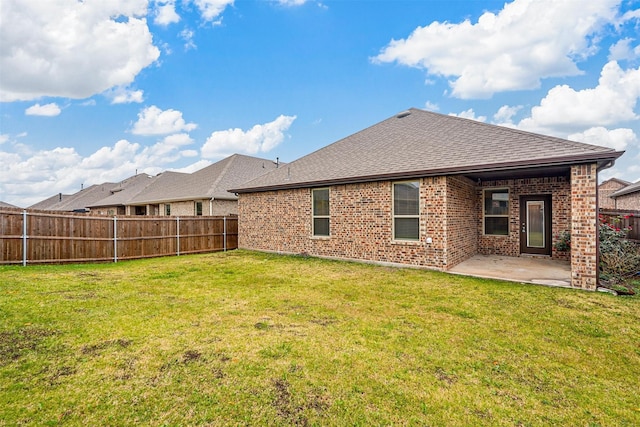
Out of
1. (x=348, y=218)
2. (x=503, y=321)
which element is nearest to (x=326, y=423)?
(x=503, y=321)

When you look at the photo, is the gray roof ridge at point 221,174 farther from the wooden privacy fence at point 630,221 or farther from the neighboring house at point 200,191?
the wooden privacy fence at point 630,221

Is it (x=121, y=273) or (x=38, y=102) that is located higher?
(x=38, y=102)

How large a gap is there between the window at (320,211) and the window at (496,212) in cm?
597

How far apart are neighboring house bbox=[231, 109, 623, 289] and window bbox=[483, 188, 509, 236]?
0.11 feet

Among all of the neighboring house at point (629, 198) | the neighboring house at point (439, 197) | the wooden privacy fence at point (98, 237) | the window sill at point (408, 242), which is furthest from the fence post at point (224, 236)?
the neighboring house at point (629, 198)

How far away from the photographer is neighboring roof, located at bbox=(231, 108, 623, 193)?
23.8 feet

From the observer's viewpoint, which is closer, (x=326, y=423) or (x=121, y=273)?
(x=326, y=423)

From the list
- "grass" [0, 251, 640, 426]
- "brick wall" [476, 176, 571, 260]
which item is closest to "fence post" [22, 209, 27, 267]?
"grass" [0, 251, 640, 426]

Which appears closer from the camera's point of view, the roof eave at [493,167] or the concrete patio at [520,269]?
the roof eave at [493,167]

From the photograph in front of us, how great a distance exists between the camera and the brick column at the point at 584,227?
6496 mm

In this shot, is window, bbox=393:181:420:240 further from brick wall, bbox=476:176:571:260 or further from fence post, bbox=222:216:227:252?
fence post, bbox=222:216:227:252

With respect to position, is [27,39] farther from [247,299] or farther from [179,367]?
[179,367]

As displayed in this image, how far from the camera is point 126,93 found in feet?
59.2

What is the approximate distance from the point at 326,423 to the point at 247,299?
12.9ft
